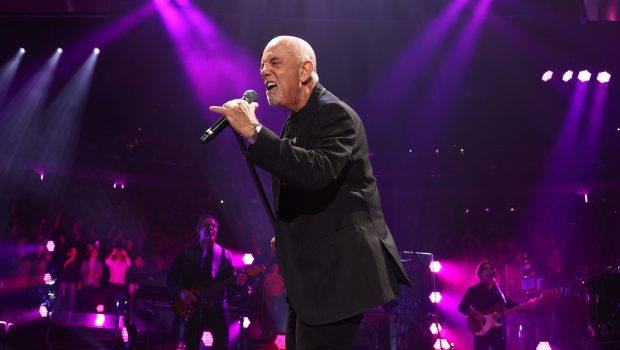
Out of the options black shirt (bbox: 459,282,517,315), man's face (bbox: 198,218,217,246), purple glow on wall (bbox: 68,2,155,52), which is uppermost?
purple glow on wall (bbox: 68,2,155,52)

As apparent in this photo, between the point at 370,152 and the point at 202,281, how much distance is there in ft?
28.8

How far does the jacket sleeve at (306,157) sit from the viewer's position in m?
1.77

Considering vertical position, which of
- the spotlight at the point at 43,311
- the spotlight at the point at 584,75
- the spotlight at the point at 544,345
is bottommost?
the spotlight at the point at 544,345

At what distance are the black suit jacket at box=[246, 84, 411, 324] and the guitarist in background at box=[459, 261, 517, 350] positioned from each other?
6601 mm

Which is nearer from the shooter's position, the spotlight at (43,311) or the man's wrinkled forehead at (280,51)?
the man's wrinkled forehead at (280,51)

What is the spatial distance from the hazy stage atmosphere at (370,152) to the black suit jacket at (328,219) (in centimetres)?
521

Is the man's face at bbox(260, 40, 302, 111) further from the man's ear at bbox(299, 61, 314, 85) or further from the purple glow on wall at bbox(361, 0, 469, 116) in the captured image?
the purple glow on wall at bbox(361, 0, 469, 116)

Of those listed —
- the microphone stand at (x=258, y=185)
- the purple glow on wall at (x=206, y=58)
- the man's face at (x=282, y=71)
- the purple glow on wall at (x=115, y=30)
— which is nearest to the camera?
the microphone stand at (x=258, y=185)

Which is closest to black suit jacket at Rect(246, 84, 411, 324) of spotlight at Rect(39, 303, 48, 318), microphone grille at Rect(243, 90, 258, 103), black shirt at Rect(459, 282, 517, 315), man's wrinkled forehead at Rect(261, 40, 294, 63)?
man's wrinkled forehead at Rect(261, 40, 294, 63)

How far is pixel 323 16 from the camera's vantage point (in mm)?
9391

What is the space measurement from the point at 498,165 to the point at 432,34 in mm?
5637

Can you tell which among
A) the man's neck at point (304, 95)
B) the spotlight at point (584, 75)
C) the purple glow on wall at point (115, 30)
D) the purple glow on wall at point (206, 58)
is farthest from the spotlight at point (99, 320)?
the spotlight at point (584, 75)

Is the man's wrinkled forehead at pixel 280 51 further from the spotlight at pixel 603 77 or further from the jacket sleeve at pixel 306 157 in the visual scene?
the spotlight at pixel 603 77

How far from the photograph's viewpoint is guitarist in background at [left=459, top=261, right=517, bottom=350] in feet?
26.3
